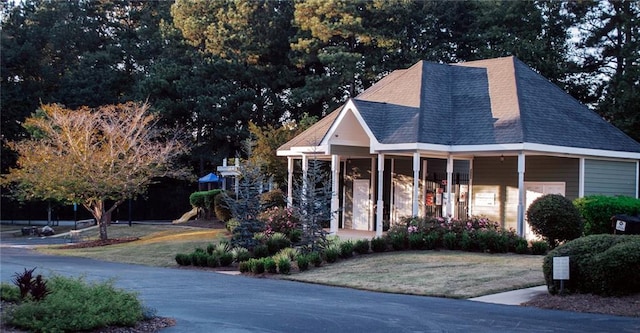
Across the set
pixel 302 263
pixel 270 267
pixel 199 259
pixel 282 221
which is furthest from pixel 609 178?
pixel 199 259

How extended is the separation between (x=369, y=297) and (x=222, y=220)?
20542 millimetres

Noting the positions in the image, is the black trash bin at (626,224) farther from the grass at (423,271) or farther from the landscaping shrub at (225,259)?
the landscaping shrub at (225,259)

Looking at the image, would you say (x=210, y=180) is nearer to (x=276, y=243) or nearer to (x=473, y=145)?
(x=276, y=243)

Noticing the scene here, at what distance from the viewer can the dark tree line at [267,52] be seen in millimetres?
37562

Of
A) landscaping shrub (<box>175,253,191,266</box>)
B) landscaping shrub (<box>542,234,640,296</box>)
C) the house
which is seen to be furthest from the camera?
the house

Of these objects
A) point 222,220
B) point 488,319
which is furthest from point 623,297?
point 222,220

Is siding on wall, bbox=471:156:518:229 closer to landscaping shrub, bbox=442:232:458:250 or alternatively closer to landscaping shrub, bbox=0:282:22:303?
landscaping shrub, bbox=442:232:458:250

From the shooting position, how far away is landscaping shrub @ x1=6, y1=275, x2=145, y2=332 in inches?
387

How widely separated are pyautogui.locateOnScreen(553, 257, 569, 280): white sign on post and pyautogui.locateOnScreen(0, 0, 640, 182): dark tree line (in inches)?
859

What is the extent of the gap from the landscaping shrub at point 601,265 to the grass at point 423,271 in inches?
61.4

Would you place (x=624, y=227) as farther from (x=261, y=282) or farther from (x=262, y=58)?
(x=262, y=58)

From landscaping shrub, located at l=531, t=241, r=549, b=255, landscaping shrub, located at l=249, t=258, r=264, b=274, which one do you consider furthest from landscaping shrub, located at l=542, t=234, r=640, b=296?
landscaping shrub, located at l=249, t=258, r=264, b=274

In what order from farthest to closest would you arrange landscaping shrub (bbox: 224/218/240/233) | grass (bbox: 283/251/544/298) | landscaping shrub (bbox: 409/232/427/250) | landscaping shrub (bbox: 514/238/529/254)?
landscaping shrub (bbox: 224/218/240/233) < landscaping shrub (bbox: 409/232/427/250) < landscaping shrub (bbox: 514/238/529/254) < grass (bbox: 283/251/544/298)

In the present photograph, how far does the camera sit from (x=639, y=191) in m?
28.5
